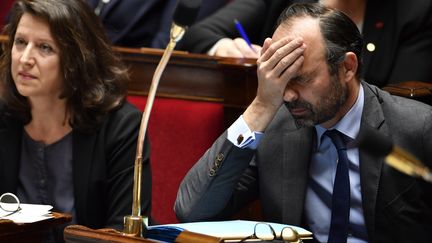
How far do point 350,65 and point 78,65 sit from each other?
0.93 meters

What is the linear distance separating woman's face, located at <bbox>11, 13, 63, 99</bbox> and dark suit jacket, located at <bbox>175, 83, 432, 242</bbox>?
659 mm

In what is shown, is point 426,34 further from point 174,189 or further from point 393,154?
point 393,154

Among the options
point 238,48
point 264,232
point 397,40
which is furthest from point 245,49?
point 264,232

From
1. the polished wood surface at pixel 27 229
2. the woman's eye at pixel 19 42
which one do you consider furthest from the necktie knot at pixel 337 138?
the woman's eye at pixel 19 42

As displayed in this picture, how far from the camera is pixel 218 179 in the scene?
2205 mm

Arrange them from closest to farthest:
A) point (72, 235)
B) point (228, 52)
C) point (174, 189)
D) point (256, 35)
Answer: point (72, 235) < point (174, 189) < point (228, 52) < point (256, 35)

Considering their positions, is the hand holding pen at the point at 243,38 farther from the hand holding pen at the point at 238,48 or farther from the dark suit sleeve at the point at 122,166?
the dark suit sleeve at the point at 122,166

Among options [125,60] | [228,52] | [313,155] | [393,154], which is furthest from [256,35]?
[393,154]

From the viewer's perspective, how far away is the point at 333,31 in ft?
7.03

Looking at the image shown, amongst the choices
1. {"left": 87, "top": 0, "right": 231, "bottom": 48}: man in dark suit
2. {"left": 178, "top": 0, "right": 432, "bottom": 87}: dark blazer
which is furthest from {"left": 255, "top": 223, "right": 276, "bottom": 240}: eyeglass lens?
{"left": 87, "top": 0, "right": 231, "bottom": 48}: man in dark suit

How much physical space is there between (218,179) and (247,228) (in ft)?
1.14

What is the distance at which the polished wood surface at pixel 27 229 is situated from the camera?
6.33 ft

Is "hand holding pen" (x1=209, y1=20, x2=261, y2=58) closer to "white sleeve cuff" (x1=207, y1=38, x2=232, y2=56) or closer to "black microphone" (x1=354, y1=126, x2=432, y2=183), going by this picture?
"white sleeve cuff" (x1=207, y1=38, x2=232, y2=56)

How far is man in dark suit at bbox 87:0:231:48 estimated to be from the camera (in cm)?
379
